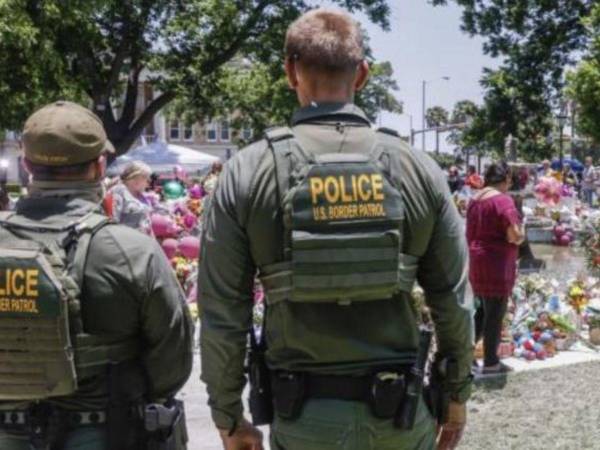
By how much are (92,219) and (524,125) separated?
29.2 meters

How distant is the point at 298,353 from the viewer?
8.70ft

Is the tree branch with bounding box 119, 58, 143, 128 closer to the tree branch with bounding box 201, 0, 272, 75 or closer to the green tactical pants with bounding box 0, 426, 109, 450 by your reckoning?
the tree branch with bounding box 201, 0, 272, 75

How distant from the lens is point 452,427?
2938 millimetres

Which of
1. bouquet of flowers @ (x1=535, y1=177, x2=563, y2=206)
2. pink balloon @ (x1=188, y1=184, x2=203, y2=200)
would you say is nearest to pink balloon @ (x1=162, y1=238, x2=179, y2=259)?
pink balloon @ (x1=188, y1=184, x2=203, y2=200)

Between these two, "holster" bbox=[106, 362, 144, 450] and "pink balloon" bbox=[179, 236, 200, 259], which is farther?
"pink balloon" bbox=[179, 236, 200, 259]

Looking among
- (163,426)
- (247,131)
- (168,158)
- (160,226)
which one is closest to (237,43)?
(168,158)

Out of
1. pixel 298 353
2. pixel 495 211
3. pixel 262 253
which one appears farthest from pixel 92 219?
pixel 495 211

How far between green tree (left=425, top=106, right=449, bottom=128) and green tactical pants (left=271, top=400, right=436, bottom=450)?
103m

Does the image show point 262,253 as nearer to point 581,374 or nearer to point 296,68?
point 296,68

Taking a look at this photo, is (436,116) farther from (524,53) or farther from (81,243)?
(81,243)

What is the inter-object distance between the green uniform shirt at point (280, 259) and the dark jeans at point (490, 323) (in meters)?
4.59

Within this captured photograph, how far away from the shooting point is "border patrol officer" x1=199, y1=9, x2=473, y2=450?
2600mm

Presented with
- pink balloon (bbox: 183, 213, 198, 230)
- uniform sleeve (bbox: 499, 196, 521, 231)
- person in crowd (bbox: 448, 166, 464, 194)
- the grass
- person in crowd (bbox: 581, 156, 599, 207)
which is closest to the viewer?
the grass

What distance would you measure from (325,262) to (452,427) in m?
0.76
